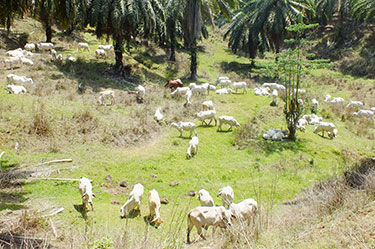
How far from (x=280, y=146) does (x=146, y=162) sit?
22.1 feet

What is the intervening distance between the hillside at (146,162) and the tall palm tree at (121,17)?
2.85 m

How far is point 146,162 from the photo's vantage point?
11.7 m

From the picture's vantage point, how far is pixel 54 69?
1995cm

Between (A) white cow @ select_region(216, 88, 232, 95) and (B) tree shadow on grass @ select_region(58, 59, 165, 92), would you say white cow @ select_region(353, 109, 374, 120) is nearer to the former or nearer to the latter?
(A) white cow @ select_region(216, 88, 232, 95)

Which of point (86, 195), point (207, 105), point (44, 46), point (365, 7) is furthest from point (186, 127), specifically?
point (365, 7)

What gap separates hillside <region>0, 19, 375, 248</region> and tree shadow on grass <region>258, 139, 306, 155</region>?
2.2 inches

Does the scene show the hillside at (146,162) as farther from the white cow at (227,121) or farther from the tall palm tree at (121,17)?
the tall palm tree at (121,17)

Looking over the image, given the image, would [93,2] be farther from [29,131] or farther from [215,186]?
[215,186]

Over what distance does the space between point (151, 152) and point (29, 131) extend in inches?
195

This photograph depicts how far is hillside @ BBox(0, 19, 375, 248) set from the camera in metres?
5.28

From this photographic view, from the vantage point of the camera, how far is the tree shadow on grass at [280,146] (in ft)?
46.4

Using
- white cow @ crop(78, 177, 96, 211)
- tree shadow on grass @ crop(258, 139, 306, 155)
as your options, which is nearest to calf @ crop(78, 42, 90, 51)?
tree shadow on grass @ crop(258, 139, 306, 155)

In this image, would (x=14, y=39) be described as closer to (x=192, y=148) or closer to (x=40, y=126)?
(x=40, y=126)

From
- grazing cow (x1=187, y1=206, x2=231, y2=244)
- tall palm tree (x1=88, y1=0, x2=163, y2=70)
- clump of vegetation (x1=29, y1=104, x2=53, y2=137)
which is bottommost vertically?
grazing cow (x1=187, y1=206, x2=231, y2=244)
